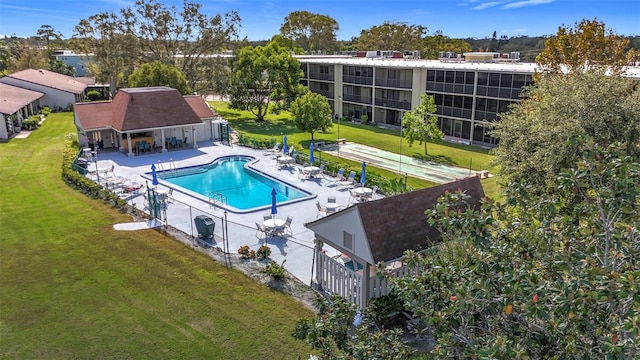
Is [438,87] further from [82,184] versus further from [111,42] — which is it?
[111,42]

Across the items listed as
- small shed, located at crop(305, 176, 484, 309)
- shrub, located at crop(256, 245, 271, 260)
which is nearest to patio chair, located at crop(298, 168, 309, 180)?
shrub, located at crop(256, 245, 271, 260)

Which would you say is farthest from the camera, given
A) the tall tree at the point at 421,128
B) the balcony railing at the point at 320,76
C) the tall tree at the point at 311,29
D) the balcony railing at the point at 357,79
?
the tall tree at the point at 311,29

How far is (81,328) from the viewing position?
13.8m

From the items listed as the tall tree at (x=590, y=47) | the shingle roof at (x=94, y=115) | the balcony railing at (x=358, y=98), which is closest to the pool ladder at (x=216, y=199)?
the shingle roof at (x=94, y=115)

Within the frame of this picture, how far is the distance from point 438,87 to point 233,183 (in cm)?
2390

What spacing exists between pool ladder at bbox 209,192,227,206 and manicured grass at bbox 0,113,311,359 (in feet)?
15.6

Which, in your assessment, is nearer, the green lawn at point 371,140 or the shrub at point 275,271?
the shrub at point 275,271

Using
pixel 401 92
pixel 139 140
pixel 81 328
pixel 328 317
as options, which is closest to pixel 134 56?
pixel 139 140

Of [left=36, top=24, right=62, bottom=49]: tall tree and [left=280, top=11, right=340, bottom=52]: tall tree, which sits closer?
[left=280, top=11, right=340, bottom=52]: tall tree

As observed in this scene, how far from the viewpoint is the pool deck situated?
64.2 ft

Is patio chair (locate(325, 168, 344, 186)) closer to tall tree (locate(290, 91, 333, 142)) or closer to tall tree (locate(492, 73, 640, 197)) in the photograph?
tall tree (locate(290, 91, 333, 142))

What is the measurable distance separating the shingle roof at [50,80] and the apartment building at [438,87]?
29.2 m

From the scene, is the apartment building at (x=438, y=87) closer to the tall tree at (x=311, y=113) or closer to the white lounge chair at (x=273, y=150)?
the tall tree at (x=311, y=113)

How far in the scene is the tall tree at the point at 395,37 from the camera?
97.4 m
